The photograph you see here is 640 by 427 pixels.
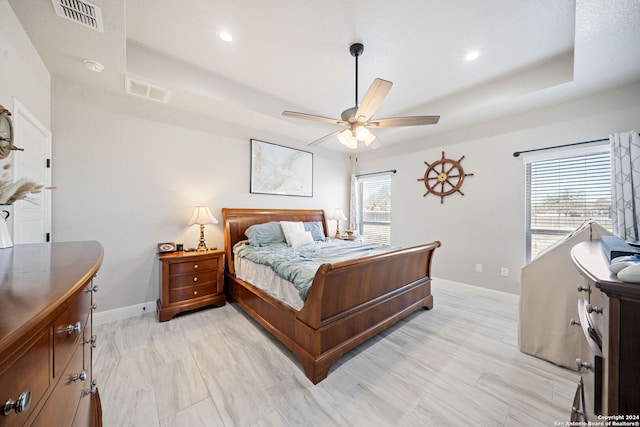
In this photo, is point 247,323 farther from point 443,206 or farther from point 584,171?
point 584,171

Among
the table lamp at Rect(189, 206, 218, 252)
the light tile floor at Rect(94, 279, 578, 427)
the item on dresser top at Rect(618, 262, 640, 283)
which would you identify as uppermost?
the table lamp at Rect(189, 206, 218, 252)

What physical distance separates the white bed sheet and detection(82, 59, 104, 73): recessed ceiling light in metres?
2.37

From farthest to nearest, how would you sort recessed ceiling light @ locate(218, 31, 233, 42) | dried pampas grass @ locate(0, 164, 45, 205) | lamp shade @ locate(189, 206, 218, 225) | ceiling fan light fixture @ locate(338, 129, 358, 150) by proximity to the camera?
lamp shade @ locate(189, 206, 218, 225), ceiling fan light fixture @ locate(338, 129, 358, 150), recessed ceiling light @ locate(218, 31, 233, 42), dried pampas grass @ locate(0, 164, 45, 205)

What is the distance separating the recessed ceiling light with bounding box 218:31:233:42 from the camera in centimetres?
215

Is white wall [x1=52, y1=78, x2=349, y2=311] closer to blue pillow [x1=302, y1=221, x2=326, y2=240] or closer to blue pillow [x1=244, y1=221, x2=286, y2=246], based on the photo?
blue pillow [x1=244, y1=221, x2=286, y2=246]

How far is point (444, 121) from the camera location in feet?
11.4

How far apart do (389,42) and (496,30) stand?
35.9 inches

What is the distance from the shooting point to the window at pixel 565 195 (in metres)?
2.74

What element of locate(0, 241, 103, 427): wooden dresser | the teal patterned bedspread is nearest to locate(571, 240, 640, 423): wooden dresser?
locate(0, 241, 103, 427): wooden dresser

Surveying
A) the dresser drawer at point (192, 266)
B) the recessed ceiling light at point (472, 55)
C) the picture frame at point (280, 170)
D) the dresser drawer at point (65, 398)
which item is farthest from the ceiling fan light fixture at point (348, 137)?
the dresser drawer at point (65, 398)

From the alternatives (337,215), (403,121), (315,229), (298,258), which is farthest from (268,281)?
(337,215)

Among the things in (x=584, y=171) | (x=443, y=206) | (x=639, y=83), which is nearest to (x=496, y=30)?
(x=639, y=83)

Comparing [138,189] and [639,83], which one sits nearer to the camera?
[639,83]

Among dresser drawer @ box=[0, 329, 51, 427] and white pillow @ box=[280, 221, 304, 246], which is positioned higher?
white pillow @ box=[280, 221, 304, 246]
